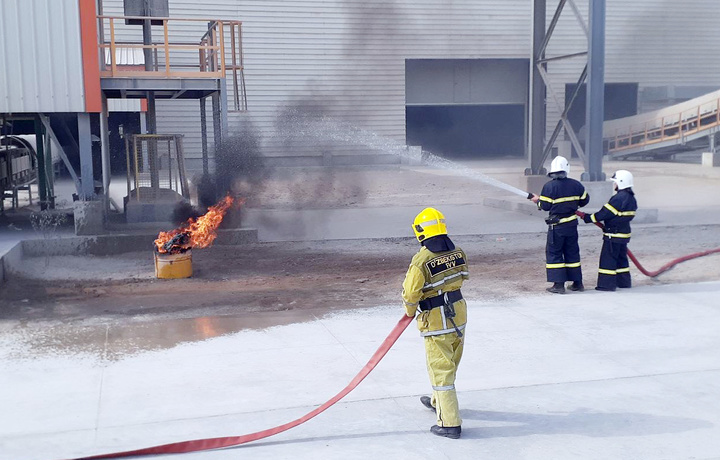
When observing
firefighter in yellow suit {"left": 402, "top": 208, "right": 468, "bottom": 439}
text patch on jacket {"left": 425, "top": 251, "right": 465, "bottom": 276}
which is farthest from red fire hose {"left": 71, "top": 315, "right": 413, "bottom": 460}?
text patch on jacket {"left": 425, "top": 251, "right": 465, "bottom": 276}

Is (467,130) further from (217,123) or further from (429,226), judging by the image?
(429,226)

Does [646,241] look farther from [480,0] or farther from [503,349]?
[480,0]

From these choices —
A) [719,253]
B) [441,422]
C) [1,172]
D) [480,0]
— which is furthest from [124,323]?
[480,0]

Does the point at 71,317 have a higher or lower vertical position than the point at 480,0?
lower

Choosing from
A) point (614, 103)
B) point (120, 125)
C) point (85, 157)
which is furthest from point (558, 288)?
point (614, 103)

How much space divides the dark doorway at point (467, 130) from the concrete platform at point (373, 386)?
31.4 metres

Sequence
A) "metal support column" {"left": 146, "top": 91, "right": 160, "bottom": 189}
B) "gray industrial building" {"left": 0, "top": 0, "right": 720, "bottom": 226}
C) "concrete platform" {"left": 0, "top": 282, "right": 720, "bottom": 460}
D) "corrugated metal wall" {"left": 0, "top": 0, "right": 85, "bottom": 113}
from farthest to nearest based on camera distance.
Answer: "gray industrial building" {"left": 0, "top": 0, "right": 720, "bottom": 226}, "metal support column" {"left": 146, "top": 91, "right": 160, "bottom": 189}, "corrugated metal wall" {"left": 0, "top": 0, "right": 85, "bottom": 113}, "concrete platform" {"left": 0, "top": 282, "right": 720, "bottom": 460}

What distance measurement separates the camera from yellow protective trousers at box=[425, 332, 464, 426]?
4734 mm

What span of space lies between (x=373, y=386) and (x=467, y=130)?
35.0 meters

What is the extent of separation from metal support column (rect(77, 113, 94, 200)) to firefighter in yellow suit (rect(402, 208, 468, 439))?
922cm

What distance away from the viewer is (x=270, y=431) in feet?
15.8

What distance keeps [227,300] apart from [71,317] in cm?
171

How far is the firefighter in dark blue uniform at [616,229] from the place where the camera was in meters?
8.73

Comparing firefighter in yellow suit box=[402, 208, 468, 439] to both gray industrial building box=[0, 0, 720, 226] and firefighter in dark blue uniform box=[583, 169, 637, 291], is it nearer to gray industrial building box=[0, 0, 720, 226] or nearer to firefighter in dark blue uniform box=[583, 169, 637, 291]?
firefighter in dark blue uniform box=[583, 169, 637, 291]
